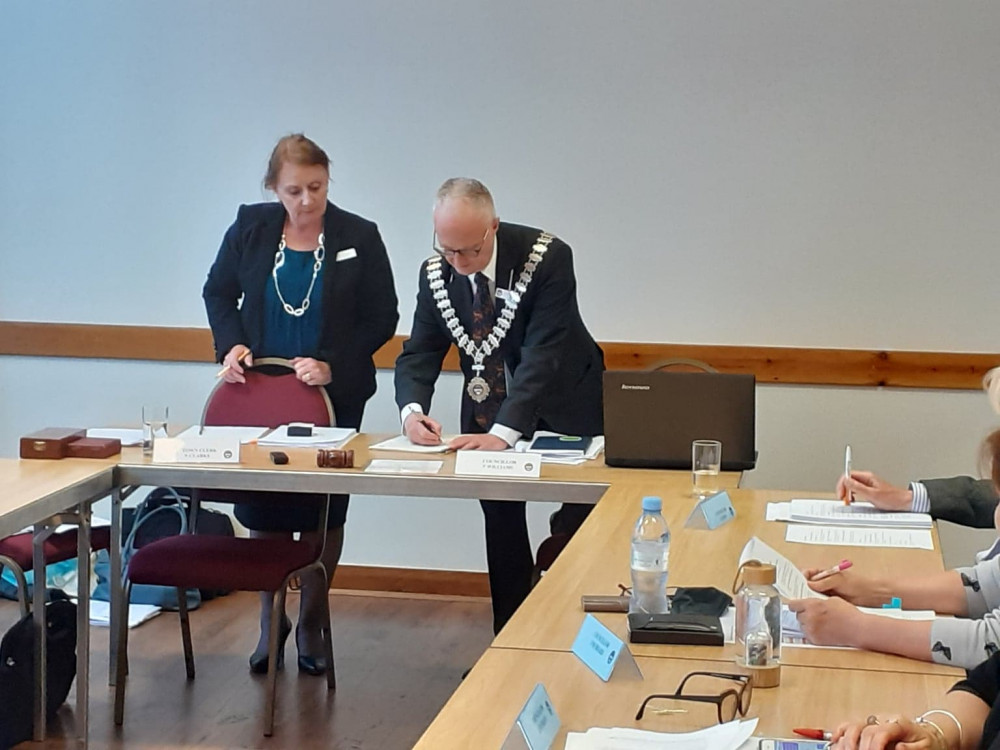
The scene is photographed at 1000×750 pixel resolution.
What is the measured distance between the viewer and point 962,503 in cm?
274

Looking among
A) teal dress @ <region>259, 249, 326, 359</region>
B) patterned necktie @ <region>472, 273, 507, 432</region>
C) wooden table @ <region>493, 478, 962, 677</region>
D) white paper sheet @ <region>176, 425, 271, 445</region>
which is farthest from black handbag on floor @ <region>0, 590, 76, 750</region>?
wooden table @ <region>493, 478, 962, 677</region>

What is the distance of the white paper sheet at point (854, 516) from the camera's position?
2.68 m

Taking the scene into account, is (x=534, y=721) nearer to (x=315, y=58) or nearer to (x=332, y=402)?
(x=332, y=402)

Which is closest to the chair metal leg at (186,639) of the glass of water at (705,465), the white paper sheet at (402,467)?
the white paper sheet at (402,467)

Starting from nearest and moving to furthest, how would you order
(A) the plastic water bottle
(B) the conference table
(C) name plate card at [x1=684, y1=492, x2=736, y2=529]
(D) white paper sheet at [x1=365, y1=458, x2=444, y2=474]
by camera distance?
(B) the conference table
(A) the plastic water bottle
(C) name plate card at [x1=684, y1=492, x2=736, y2=529]
(D) white paper sheet at [x1=365, y1=458, x2=444, y2=474]

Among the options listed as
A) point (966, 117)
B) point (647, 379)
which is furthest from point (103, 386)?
point (966, 117)

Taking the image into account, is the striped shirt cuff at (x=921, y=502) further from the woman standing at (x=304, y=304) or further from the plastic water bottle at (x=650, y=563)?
the woman standing at (x=304, y=304)

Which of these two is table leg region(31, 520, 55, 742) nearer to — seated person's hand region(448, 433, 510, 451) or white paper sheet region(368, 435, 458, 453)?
white paper sheet region(368, 435, 458, 453)

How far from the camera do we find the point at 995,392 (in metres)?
1.89

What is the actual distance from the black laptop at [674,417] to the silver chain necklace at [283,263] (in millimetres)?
1090

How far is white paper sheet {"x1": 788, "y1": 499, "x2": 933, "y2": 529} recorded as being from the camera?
8.78 ft

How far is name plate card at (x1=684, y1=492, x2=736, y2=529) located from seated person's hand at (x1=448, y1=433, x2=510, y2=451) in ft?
2.56

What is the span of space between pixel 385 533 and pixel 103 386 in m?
1.23

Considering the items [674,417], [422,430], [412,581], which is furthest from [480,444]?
[412,581]
